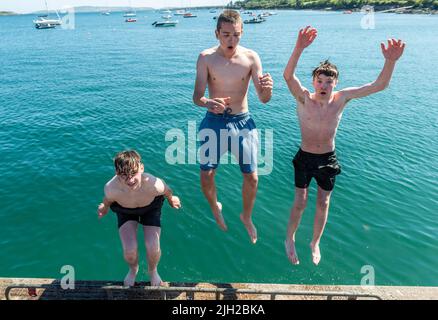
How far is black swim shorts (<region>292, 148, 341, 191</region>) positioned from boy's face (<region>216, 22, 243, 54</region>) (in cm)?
220

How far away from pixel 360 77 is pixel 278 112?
490 inches

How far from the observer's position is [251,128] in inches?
220

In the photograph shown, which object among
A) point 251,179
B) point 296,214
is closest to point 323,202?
point 296,214

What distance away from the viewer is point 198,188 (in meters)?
13.2

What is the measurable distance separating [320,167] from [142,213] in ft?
10.6

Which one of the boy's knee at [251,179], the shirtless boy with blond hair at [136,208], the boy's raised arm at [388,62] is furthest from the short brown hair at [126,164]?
the boy's raised arm at [388,62]

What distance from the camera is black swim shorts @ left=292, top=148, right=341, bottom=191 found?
213 inches

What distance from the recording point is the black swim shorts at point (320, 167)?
542 centimetres

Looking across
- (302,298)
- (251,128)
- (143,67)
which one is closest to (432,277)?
(302,298)

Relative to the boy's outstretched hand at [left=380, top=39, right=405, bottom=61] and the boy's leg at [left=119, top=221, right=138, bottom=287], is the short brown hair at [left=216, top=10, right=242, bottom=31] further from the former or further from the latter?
the boy's leg at [left=119, top=221, right=138, bottom=287]

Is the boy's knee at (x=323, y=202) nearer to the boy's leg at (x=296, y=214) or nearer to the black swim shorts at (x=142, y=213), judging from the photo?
the boy's leg at (x=296, y=214)

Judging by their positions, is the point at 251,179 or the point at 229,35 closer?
the point at 229,35

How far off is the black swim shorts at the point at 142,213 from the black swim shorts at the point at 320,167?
2586mm

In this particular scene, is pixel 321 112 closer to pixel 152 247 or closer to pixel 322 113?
pixel 322 113
